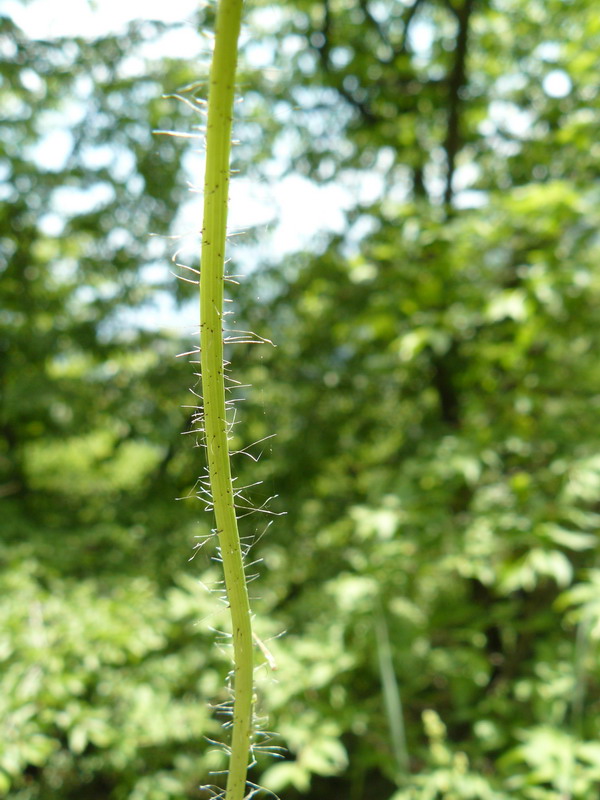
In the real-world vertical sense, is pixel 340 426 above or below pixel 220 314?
below

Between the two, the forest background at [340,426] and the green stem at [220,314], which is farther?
the forest background at [340,426]

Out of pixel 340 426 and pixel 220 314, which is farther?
pixel 340 426

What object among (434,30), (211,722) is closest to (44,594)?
(211,722)

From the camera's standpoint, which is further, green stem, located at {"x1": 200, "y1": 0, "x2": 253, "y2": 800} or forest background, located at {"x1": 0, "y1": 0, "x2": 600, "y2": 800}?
forest background, located at {"x1": 0, "y1": 0, "x2": 600, "y2": 800}

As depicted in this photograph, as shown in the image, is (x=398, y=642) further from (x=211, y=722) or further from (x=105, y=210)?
(x=105, y=210)
